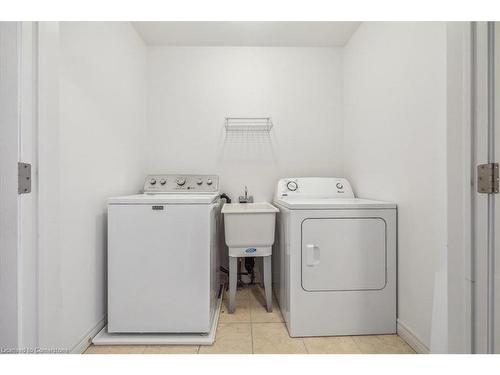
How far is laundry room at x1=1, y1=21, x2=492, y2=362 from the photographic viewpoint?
2.71 feet

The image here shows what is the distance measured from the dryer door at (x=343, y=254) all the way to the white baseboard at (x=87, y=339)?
4.34 feet

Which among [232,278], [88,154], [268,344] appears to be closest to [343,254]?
[268,344]

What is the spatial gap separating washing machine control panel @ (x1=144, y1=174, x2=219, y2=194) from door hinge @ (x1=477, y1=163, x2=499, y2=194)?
1766mm

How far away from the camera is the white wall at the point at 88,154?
130 cm

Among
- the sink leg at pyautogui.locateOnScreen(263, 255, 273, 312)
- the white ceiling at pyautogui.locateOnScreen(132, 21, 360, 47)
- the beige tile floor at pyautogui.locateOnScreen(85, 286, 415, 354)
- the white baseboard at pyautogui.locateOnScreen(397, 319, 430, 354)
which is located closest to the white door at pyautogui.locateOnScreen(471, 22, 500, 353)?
the white baseboard at pyautogui.locateOnScreen(397, 319, 430, 354)

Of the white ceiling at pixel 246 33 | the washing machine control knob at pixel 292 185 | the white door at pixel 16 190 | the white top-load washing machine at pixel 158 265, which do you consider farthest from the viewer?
the washing machine control knob at pixel 292 185

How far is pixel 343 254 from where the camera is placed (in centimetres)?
160

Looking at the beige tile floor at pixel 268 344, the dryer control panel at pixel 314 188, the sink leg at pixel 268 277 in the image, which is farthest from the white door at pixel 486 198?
the dryer control panel at pixel 314 188

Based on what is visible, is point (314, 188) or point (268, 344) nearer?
point (268, 344)

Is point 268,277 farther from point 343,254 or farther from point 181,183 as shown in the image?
point 181,183

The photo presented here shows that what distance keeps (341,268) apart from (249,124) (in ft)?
5.11

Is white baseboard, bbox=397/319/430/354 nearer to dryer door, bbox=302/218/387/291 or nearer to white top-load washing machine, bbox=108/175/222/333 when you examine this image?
dryer door, bbox=302/218/387/291

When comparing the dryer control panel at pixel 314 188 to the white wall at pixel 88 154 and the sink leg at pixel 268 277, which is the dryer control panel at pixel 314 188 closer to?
the sink leg at pixel 268 277

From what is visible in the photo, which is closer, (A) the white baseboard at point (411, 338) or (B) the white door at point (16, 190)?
(B) the white door at point (16, 190)
